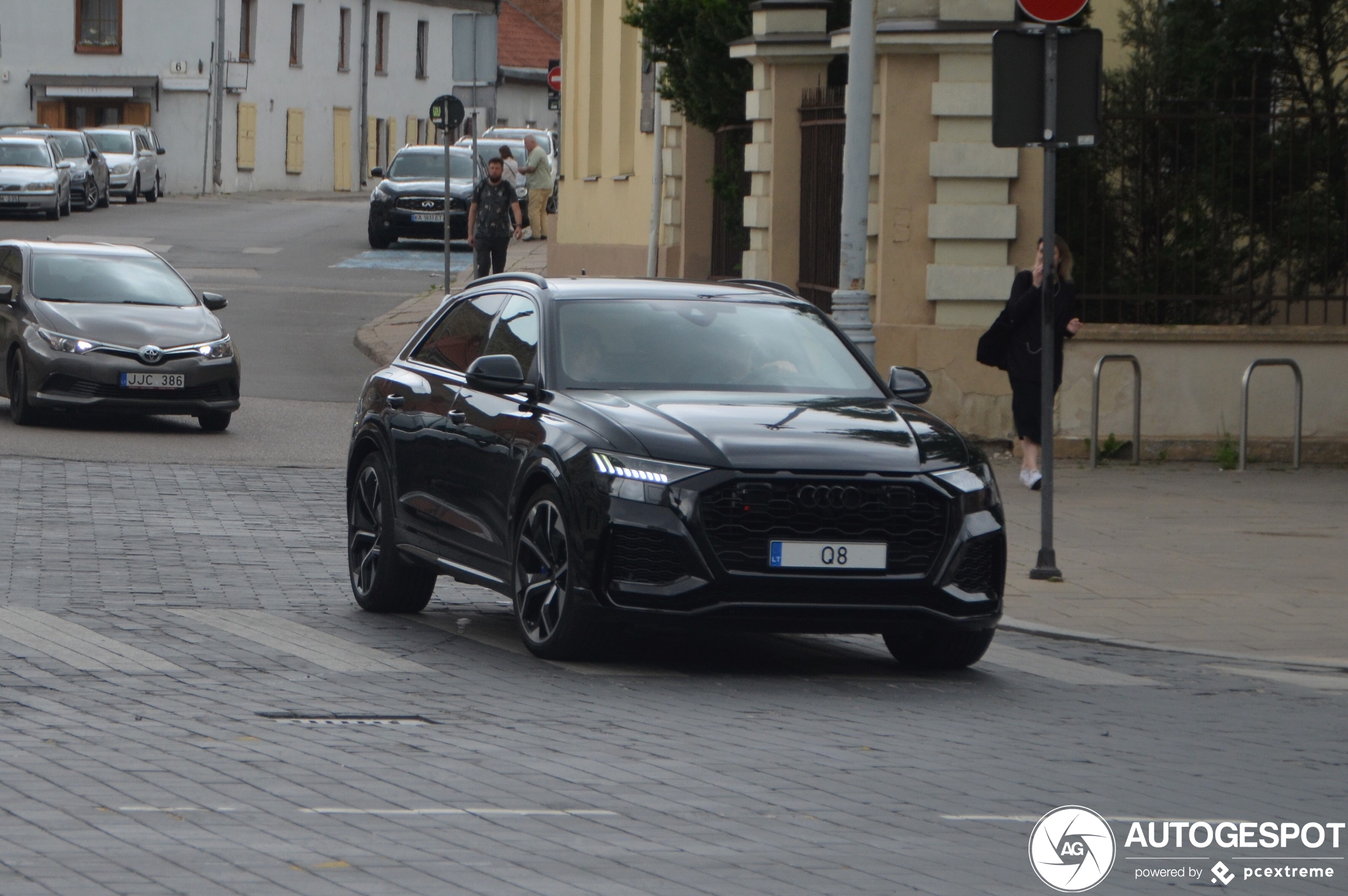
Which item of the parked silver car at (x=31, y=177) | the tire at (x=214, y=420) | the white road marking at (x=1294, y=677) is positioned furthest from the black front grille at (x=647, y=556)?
the parked silver car at (x=31, y=177)

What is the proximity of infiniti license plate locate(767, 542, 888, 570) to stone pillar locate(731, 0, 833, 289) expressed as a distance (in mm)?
12562

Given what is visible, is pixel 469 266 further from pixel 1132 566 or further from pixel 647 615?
pixel 647 615

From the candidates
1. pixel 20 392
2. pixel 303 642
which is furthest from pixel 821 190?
pixel 303 642

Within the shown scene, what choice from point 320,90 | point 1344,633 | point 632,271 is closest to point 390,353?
point 632,271

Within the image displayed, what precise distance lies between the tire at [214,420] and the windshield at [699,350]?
1001 centimetres

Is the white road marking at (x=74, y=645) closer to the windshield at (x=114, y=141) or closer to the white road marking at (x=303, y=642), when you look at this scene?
the white road marking at (x=303, y=642)

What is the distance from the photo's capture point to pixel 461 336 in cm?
1088

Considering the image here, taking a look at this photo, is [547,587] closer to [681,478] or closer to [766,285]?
[681,478]

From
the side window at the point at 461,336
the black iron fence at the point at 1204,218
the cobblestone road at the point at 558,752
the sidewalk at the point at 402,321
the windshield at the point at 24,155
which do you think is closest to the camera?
the cobblestone road at the point at 558,752

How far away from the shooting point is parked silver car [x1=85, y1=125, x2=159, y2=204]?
5688 cm

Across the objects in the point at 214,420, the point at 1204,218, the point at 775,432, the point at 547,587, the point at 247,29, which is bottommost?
the point at 214,420

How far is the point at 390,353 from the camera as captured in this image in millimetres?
26469

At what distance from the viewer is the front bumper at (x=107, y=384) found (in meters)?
19.0

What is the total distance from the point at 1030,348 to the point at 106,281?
827 cm
